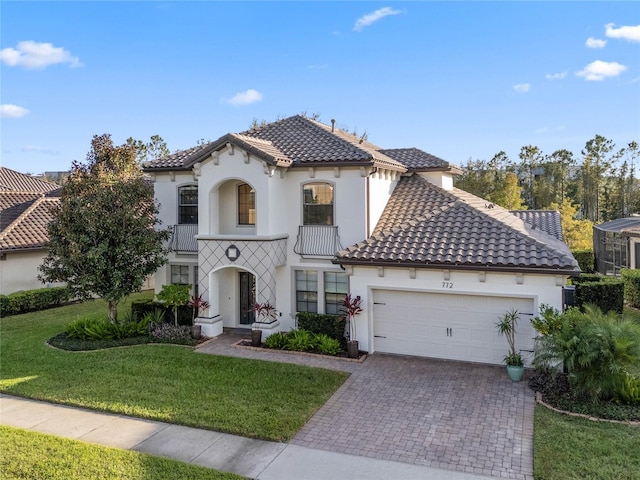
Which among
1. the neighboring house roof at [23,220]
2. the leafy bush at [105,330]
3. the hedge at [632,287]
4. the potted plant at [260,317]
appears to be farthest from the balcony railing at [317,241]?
the hedge at [632,287]

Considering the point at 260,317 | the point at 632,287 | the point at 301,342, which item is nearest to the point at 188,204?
the point at 260,317

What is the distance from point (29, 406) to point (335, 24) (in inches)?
612

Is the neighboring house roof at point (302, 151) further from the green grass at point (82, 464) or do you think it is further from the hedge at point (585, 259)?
the hedge at point (585, 259)

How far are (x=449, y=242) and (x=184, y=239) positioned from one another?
9964 mm

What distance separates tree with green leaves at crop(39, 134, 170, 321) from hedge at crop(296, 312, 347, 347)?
609 centimetres

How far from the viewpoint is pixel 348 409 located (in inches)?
391

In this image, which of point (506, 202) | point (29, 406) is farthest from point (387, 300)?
point (506, 202)

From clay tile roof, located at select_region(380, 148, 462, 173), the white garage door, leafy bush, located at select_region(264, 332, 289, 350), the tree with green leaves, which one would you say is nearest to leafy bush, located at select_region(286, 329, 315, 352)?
leafy bush, located at select_region(264, 332, 289, 350)

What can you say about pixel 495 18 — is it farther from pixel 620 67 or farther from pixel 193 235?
pixel 193 235

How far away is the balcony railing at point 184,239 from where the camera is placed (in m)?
17.0

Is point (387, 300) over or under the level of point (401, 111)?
under

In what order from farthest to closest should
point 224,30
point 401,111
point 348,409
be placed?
point 401,111 → point 224,30 → point 348,409

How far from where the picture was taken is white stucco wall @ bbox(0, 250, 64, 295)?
2062cm

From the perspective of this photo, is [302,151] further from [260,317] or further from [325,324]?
[325,324]
